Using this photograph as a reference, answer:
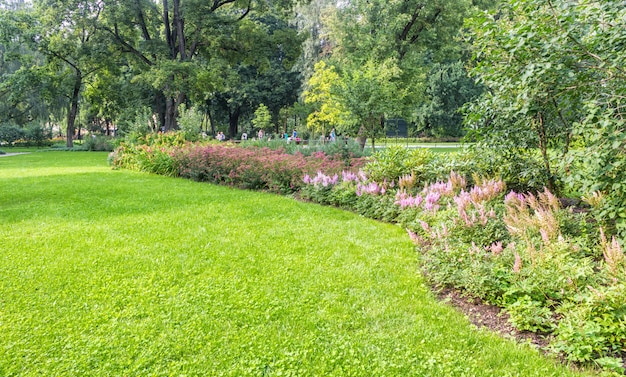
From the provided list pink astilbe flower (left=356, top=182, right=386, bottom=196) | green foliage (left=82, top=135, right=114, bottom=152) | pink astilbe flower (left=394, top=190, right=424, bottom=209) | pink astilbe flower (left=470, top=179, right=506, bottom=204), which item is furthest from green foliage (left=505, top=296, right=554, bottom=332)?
green foliage (left=82, top=135, right=114, bottom=152)

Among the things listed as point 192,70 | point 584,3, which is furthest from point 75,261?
point 192,70

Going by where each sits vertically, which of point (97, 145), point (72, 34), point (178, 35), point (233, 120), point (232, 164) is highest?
point (72, 34)

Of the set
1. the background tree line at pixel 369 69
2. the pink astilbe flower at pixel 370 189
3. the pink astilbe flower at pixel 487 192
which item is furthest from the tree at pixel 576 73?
the pink astilbe flower at pixel 370 189

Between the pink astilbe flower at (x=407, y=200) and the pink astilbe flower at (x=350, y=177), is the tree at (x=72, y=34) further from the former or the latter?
the pink astilbe flower at (x=407, y=200)

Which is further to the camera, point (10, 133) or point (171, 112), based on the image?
point (10, 133)

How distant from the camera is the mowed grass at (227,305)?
236cm

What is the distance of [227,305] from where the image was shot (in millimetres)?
3047

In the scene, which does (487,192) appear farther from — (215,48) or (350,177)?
(215,48)

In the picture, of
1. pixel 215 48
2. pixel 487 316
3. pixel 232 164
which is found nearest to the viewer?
pixel 487 316

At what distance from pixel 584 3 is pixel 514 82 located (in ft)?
3.12

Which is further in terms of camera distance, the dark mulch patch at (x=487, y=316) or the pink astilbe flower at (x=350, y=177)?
the pink astilbe flower at (x=350, y=177)

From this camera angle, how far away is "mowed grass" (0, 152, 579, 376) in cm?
236

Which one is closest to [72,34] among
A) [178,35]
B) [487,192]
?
[178,35]

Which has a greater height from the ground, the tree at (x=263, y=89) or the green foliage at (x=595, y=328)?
the tree at (x=263, y=89)
